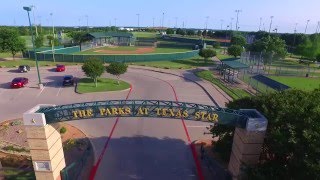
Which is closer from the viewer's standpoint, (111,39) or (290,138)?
(290,138)

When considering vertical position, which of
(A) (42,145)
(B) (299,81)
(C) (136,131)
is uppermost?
(A) (42,145)

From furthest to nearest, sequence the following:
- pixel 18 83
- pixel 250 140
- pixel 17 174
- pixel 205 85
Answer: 1. pixel 205 85
2. pixel 18 83
3. pixel 17 174
4. pixel 250 140

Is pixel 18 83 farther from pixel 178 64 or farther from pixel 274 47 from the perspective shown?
pixel 274 47

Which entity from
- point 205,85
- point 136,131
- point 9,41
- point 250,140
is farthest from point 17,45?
point 250,140

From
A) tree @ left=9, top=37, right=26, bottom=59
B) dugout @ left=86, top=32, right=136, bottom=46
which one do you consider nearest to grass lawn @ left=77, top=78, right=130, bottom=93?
tree @ left=9, top=37, right=26, bottom=59

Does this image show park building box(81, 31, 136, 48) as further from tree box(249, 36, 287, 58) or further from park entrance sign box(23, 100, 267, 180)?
park entrance sign box(23, 100, 267, 180)

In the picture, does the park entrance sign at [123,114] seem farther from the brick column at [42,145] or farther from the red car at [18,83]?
the red car at [18,83]

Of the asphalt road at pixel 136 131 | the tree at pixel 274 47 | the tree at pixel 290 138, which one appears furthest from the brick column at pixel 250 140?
the tree at pixel 274 47
